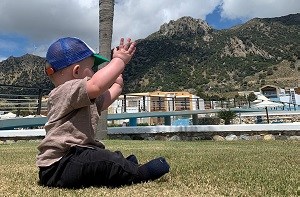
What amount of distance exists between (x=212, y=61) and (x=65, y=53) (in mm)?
96745

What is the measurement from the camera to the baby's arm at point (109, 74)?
2650 millimetres

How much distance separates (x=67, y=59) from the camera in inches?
115

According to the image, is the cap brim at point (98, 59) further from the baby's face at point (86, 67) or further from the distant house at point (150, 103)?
the distant house at point (150, 103)

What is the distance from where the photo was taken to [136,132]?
13.5m

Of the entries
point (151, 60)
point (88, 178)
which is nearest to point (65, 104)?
point (88, 178)

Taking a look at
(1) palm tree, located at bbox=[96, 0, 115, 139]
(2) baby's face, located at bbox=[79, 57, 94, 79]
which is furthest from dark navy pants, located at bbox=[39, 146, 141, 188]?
(1) palm tree, located at bbox=[96, 0, 115, 139]

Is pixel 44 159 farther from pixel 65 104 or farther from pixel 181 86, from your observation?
pixel 181 86

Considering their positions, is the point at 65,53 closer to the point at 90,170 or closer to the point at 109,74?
the point at 109,74

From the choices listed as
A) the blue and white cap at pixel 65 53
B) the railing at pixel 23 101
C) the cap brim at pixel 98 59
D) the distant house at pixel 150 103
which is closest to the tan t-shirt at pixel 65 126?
the blue and white cap at pixel 65 53

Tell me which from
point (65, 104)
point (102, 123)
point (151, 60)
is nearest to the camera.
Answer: point (65, 104)

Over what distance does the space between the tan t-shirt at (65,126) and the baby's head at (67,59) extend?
0.14 m

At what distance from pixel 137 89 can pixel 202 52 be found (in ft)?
91.7

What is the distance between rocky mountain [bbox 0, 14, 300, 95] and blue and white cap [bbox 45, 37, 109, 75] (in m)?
76.5

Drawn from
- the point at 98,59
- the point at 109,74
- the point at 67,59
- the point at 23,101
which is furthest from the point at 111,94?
the point at 23,101
